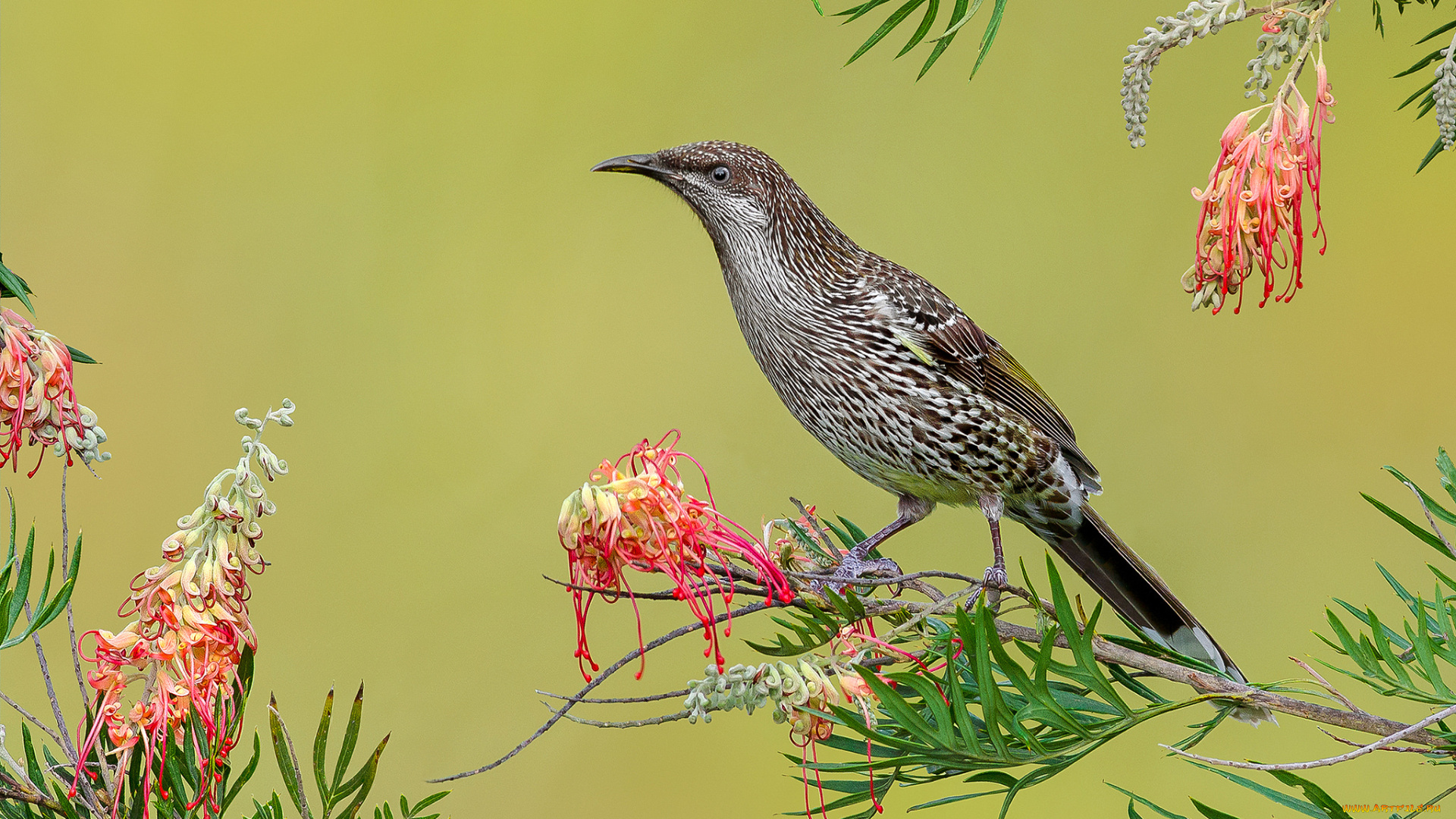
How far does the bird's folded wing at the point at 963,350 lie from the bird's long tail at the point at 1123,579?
6 centimetres

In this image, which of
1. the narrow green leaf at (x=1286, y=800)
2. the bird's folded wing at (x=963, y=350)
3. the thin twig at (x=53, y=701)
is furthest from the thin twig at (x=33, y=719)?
the bird's folded wing at (x=963, y=350)

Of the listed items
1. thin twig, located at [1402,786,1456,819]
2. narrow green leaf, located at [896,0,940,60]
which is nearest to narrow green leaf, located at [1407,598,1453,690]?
thin twig, located at [1402,786,1456,819]

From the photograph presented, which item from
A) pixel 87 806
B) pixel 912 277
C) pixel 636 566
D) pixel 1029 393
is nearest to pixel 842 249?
pixel 912 277

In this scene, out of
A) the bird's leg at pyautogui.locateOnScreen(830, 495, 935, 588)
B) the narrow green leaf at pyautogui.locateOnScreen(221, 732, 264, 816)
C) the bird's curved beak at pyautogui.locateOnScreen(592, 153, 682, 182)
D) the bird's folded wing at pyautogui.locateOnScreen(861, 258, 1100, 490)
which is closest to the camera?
the narrow green leaf at pyautogui.locateOnScreen(221, 732, 264, 816)

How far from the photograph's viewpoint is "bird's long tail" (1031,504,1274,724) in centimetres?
108

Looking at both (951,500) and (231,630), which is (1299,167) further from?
(951,500)

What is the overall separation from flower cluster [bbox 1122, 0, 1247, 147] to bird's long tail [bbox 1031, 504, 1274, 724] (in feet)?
2.08

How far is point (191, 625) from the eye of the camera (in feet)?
1.57

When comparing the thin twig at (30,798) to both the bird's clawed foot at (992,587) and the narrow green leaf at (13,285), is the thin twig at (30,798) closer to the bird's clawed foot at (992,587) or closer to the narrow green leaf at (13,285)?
the narrow green leaf at (13,285)

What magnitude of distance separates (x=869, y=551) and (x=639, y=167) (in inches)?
16.9

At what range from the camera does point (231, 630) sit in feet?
→ 1.61

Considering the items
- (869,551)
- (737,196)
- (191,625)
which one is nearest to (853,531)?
(869,551)

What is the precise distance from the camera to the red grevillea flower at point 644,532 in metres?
0.49

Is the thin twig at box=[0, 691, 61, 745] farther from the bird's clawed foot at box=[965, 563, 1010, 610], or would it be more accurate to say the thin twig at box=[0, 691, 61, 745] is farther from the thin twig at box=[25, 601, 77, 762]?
the bird's clawed foot at box=[965, 563, 1010, 610]
